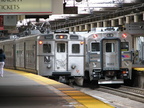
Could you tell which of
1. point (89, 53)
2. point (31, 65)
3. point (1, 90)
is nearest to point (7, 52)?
point (31, 65)

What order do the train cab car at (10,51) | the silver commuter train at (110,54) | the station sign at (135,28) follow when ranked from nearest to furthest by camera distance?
1. the silver commuter train at (110,54)
2. the train cab car at (10,51)
3. the station sign at (135,28)

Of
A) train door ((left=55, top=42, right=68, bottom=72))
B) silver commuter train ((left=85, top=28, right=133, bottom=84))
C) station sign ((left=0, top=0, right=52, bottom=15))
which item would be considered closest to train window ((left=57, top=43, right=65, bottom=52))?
train door ((left=55, top=42, right=68, bottom=72))

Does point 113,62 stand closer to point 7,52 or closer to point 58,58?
point 58,58

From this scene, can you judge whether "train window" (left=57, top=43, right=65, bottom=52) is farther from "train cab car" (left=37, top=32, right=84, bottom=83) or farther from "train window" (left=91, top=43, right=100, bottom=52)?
"train window" (left=91, top=43, right=100, bottom=52)

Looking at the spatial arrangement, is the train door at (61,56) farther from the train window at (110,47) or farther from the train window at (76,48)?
the train window at (110,47)

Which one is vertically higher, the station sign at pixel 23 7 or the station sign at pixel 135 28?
the station sign at pixel 135 28

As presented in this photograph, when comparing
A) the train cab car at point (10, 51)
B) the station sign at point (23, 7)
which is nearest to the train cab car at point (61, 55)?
the train cab car at point (10, 51)

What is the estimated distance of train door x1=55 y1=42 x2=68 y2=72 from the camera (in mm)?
24328

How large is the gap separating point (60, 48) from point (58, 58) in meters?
0.55

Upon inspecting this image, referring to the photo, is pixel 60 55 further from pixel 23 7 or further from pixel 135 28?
pixel 135 28

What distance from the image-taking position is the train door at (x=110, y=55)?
25.7 metres

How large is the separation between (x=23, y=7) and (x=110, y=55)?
38.3 ft

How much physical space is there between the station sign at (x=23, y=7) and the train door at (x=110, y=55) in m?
11.0

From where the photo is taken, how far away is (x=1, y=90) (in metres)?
16.0
